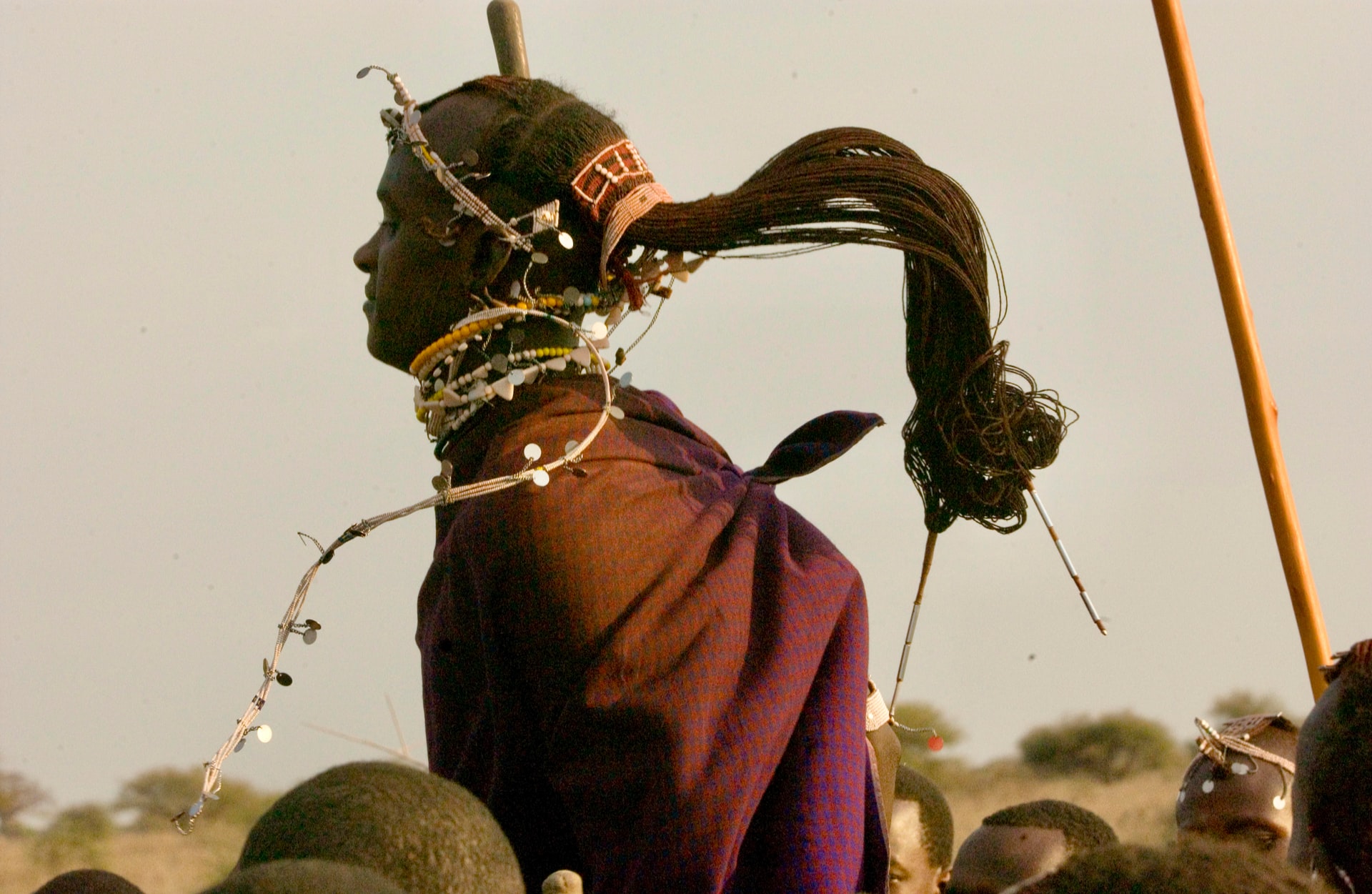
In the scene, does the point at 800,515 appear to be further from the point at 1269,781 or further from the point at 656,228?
the point at 1269,781

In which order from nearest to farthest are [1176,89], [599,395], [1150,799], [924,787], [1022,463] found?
[599,395] → [1022,463] → [1176,89] → [924,787] → [1150,799]

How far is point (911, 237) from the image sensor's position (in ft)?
12.5

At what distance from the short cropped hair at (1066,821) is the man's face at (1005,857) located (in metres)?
0.02

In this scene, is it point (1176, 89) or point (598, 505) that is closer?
point (598, 505)

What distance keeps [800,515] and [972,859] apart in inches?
65.2

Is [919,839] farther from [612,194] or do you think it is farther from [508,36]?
[508,36]

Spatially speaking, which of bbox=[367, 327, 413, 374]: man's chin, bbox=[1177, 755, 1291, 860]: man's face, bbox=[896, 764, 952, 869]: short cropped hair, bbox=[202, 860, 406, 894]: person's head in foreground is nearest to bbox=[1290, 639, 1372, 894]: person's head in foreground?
bbox=[202, 860, 406, 894]: person's head in foreground

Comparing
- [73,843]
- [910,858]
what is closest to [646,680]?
[910,858]

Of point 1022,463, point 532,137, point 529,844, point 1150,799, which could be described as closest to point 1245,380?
point 1022,463

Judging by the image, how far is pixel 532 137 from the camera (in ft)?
12.3

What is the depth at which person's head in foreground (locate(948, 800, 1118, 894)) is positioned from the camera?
185 inches

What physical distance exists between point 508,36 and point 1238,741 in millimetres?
2890

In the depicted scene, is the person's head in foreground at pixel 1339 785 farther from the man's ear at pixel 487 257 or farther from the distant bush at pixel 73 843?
the distant bush at pixel 73 843

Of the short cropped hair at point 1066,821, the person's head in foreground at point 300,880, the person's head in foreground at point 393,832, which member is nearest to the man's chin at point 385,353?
the person's head in foreground at point 393,832
